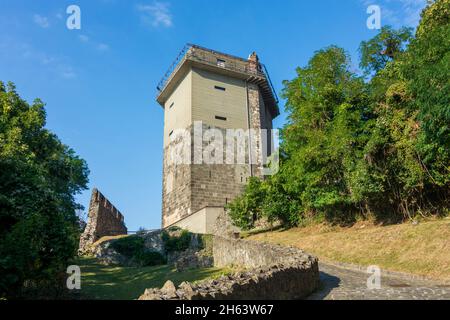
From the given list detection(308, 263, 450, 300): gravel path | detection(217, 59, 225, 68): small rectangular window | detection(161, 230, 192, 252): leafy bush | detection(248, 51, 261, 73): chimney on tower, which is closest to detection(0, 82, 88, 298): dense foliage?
detection(308, 263, 450, 300): gravel path

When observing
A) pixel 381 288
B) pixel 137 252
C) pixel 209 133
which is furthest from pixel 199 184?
A: pixel 381 288

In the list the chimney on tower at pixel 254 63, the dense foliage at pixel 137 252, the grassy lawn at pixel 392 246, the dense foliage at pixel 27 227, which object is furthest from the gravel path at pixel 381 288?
the chimney on tower at pixel 254 63

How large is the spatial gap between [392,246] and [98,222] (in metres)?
24.5

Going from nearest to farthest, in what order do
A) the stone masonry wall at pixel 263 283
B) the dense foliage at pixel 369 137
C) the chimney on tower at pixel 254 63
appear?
1. the stone masonry wall at pixel 263 283
2. the dense foliage at pixel 369 137
3. the chimney on tower at pixel 254 63

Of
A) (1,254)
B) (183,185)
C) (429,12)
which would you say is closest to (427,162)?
(429,12)

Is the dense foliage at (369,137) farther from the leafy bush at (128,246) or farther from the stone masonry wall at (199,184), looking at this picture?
the leafy bush at (128,246)

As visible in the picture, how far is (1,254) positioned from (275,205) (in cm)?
1648

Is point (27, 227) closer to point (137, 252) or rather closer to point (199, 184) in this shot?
point (137, 252)

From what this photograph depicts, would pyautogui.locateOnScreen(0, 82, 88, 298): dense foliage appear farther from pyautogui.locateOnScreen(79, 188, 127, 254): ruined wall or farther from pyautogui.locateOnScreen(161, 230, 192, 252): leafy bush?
pyautogui.locateOnScreen(79, 188, 127, 254): ruined wall

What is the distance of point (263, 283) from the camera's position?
7.58 metres

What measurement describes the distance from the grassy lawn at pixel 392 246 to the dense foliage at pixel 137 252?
10.0m

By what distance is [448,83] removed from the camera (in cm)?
1302

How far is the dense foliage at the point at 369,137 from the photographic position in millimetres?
15500

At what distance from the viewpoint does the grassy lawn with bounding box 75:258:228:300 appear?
14148mm
